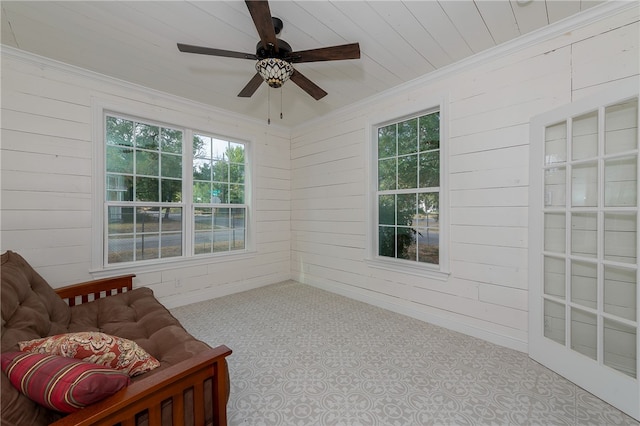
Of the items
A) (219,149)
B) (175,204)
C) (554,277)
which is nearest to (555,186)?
(554,277)

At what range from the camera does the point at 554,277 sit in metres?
2.02

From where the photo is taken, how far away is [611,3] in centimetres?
184

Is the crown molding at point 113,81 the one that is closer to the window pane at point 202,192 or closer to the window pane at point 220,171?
the window pane at point 220,171

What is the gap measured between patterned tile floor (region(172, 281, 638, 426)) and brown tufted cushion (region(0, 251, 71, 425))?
3.22ft

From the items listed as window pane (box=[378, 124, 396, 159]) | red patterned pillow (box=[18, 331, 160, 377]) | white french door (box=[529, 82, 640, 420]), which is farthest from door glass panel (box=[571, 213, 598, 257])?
red patterned pillow (box=[18, 331, 160, 377])

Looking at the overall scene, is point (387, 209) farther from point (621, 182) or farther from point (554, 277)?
point (621, 182)

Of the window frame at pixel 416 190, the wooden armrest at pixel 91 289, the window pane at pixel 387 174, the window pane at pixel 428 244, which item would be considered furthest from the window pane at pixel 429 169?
the wooden armrest at pixel 91 289

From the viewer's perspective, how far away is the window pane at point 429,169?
2844 millimetres

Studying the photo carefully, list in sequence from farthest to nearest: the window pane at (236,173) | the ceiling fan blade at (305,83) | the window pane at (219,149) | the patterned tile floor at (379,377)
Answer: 1. the window pane at (236,173)
2. the window pane at (219,149)
3. the ceiling fan blade at (305,83)
4. the patterned tile floor at (379,377)

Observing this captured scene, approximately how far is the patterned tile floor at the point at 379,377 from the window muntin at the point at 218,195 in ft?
3.73

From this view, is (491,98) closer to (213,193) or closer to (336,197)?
(336,197)

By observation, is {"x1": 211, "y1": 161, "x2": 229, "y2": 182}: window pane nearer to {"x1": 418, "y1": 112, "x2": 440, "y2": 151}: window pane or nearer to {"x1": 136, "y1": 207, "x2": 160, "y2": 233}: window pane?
{"x1": 136, "y1": 207, "x2": 160, "y2": 233}: window pane

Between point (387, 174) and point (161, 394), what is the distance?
2968 millimetres

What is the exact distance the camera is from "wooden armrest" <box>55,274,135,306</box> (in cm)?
216
